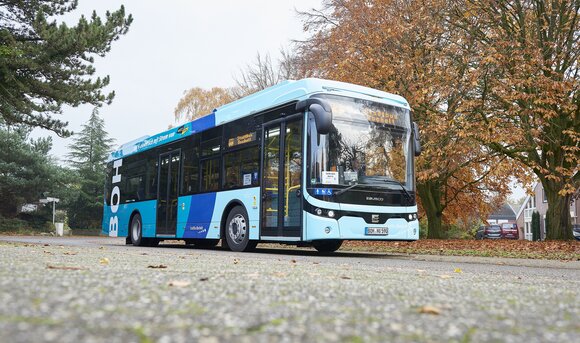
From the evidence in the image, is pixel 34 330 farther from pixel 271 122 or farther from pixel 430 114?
pixel 430 114

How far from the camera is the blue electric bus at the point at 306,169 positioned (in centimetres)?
1109

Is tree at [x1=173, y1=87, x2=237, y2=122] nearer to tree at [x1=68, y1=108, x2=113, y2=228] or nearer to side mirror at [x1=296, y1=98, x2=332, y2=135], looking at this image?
tree at [x1=68, y1=108, x2=113, y2=228]

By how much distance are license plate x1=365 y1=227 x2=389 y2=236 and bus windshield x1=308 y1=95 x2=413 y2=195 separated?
0.85m

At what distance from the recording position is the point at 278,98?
12359mm

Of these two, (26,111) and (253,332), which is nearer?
(253,332)

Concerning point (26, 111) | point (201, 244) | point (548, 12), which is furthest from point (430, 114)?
point (26, 111)

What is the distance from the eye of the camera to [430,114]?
17297 mm

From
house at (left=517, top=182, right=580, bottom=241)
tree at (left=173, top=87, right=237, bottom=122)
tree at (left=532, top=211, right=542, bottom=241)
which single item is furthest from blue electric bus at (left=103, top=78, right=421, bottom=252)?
house at (left=517, top=182, right=580, bottom=241)

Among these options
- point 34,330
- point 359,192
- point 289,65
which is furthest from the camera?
point 289,65

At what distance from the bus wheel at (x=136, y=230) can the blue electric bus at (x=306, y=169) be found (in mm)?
3332

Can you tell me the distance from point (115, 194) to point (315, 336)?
61.9 feet

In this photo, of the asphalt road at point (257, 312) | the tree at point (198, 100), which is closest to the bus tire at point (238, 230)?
the asphalt road at point (257, 312)

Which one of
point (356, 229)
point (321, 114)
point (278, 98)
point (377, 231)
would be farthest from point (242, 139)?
point (377, 231)

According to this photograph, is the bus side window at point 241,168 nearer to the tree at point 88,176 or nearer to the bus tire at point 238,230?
the bus tire at point 238,230
